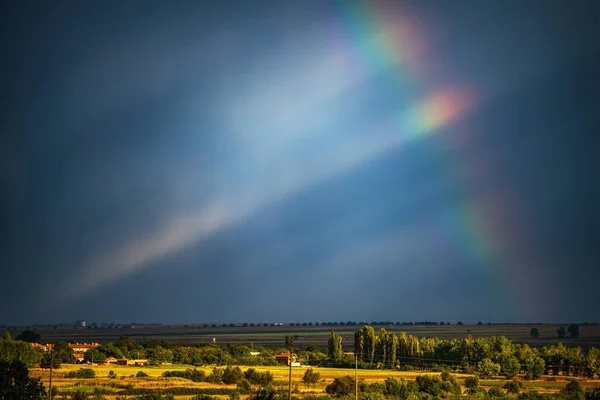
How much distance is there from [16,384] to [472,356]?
72179 mm

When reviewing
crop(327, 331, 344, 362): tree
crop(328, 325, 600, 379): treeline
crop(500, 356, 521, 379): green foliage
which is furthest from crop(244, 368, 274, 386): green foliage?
crop(327, 331, 344, 362): tree

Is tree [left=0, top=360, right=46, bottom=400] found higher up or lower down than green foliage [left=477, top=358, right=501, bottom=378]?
higher up

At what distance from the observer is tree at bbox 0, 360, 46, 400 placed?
43.3 metres

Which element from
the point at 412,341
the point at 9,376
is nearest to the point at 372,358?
the point at 412,341

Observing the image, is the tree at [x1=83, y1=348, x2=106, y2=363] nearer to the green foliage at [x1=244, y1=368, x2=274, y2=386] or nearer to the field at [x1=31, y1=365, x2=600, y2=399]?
the field at [x1=31, y1=365, x2=600, y2=399]

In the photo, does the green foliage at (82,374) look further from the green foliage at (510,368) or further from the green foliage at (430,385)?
the green foliage at (510,368)

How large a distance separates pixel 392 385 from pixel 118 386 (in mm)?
30279

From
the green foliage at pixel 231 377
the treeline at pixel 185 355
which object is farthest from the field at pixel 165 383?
the treeline at pixel 185 355

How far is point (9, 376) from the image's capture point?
44.8 metres

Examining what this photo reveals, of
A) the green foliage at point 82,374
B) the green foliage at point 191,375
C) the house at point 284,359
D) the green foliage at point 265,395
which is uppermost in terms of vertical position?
the green foliage at point 265,395

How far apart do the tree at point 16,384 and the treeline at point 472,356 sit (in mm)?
56409

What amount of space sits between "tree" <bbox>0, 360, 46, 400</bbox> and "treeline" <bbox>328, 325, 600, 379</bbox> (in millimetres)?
56409

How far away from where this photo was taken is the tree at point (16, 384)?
142 ft

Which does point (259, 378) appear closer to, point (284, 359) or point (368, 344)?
point (368, 344)
